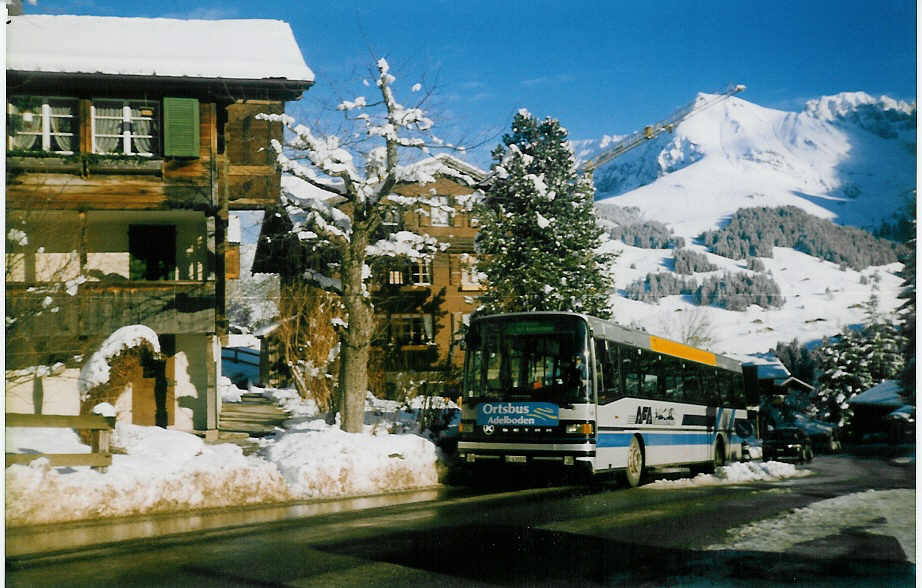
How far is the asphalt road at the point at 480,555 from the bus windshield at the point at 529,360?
2.84 meters

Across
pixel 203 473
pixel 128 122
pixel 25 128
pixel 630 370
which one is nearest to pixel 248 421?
pixel 128 122

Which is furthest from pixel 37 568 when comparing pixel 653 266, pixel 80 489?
pixel 653 266

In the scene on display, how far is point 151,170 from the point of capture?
21.9 m

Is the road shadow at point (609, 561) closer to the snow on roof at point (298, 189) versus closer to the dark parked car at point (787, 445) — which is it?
the snow on roof at point (298, 189)

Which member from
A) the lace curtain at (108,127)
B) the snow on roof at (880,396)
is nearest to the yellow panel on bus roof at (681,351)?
the lace curtain at (108,127)

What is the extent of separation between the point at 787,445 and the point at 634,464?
53.3ft

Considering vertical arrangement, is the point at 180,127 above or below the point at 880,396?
above

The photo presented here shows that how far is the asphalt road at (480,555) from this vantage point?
8.11m

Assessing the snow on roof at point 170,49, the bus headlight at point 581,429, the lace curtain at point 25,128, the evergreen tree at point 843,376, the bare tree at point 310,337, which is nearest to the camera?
the bus headlight at point 581,429

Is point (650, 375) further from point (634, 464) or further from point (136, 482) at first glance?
point (136, 482)

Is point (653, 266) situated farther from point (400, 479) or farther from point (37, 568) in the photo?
point (37, 568)

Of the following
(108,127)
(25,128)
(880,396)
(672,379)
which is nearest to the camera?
(25,128)

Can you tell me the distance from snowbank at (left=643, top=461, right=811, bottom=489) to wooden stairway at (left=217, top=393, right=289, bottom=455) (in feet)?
29.3

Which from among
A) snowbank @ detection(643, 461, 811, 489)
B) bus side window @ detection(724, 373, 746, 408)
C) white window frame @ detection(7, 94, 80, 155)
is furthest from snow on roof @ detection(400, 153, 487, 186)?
bus side window @ detection(724, 373, 746, 408)
